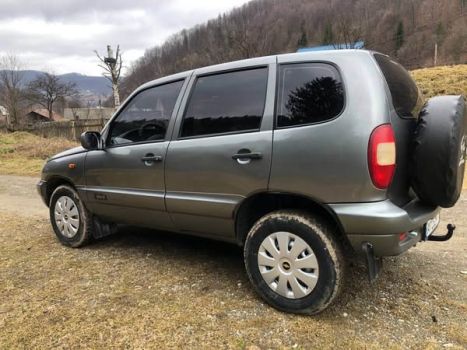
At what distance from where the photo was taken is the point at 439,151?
8.34ft

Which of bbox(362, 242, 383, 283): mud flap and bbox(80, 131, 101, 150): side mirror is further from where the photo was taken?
bbox(80, 131, 101, 150): side mirror

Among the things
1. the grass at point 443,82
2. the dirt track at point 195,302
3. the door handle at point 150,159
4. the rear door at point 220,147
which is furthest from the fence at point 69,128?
the rear door at point 220,147

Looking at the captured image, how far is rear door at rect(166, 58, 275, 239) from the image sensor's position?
2.91 m

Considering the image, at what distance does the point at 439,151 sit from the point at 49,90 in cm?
7205

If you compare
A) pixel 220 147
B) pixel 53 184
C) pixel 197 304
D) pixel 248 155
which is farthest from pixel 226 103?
pixel 53 184

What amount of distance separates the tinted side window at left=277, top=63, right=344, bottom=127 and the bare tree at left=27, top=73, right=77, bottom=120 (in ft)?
220

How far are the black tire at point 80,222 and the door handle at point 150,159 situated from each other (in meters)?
1.23

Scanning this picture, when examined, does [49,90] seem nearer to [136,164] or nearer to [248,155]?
[136,164]

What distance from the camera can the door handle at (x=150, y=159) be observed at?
3516mm

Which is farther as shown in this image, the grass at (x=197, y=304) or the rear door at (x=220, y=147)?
the rear door at (x=220, y=147)

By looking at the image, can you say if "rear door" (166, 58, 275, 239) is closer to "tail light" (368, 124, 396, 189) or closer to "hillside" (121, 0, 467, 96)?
"tail light" (368, 124, 396, 189)

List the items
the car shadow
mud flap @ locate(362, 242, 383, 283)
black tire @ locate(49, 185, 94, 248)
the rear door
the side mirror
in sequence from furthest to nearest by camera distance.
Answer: black tire @ locate(49, 185, 94, 248) < the side mirror < the car shadow < the rear door < mud flap @ locate(362, 242, 383, 283)

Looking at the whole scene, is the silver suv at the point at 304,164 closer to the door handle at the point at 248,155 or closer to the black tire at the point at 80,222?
the door handle at the point at 248,155

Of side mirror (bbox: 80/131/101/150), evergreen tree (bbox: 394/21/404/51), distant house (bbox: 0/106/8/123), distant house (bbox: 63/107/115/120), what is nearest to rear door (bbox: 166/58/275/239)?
side mirror (bbox: 80/131/101/150)
